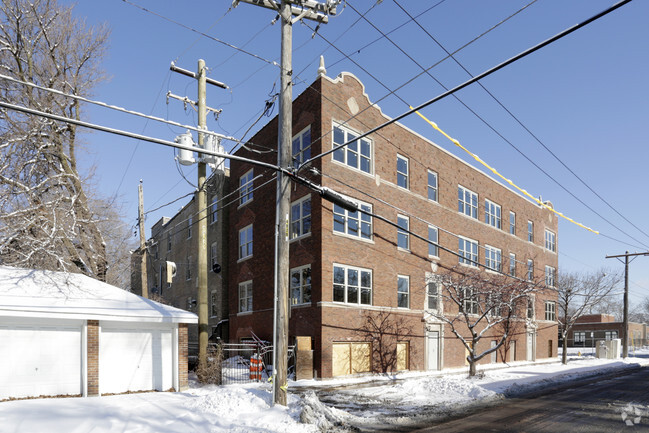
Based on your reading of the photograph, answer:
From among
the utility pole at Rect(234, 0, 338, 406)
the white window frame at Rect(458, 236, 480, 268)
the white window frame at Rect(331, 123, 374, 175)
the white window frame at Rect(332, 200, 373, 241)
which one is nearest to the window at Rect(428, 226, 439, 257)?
the white window frame at Rect(458, 236, 480, 268)

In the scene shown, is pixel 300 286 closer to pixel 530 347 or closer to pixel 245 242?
pixel 245 242

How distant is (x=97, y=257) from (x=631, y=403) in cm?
2272

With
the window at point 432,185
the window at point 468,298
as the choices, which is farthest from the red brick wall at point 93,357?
the window at point 432,185

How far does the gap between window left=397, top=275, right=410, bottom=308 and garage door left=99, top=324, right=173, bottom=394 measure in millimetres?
13313

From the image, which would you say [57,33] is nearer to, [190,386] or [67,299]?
[67,299]

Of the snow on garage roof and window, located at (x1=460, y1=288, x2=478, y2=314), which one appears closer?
the snow on garage roof

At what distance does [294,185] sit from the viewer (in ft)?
80.4

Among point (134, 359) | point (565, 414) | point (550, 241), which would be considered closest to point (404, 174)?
point (565, 414)

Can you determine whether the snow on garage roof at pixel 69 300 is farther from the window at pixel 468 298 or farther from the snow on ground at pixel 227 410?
the window at pixel 468 298

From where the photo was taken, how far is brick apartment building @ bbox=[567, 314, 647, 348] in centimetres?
7694

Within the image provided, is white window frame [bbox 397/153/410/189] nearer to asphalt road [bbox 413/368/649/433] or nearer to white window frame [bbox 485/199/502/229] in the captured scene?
Answer: white window frame [bbox 485/199/502/229]

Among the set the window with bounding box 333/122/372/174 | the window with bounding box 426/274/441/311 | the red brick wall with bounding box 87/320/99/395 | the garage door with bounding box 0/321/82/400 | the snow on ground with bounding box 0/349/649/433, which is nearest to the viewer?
the snow on ground with bounding box 0/349/649/433

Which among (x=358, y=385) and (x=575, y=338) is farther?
(x=575, y=338)

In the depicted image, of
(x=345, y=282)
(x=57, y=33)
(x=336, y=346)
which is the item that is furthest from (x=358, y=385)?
(x=57, y=33)
